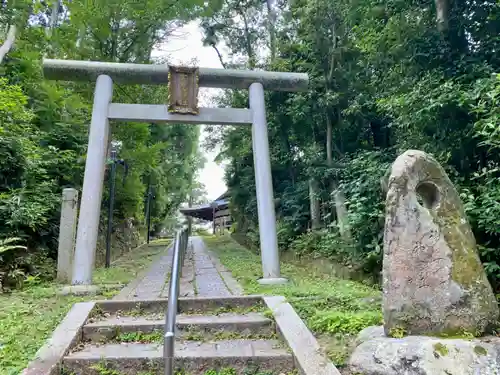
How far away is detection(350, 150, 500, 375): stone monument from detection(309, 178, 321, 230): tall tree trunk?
21.0ft

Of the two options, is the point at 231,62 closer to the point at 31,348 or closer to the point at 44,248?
the point at 44,248

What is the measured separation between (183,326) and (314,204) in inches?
258

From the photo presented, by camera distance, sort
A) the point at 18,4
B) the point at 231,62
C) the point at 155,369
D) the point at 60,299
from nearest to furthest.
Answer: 1. the point at 155,369
2. the point at 60,299
3. the point at 18,4
4. the point at 231,62

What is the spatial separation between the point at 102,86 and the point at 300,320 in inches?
174

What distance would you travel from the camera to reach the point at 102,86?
557cm

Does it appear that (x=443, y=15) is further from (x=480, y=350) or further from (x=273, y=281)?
(x=480, y=350)

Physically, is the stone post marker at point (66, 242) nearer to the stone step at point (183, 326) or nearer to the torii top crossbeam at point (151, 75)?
the torii top crossbeam at point (151, 75)

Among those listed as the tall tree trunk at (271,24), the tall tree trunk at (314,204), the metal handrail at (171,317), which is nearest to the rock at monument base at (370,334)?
the metal handrail at (171,317)

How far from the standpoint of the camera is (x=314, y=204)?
30.5ft

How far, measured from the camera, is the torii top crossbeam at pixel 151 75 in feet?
18.2

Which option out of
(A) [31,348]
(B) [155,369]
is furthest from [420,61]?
(A) [31,348]

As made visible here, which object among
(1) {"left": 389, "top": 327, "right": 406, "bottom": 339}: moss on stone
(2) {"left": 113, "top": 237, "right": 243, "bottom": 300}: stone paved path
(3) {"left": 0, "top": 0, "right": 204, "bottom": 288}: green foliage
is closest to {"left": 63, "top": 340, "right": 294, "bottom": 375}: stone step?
(1) {"left": 389, "top": 327, "right": 406, "bottom": 339}: moss on stone

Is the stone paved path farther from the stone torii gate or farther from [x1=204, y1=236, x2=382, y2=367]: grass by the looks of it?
the stone torii gate

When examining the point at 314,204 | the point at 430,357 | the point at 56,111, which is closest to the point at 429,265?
the point at 430,357
